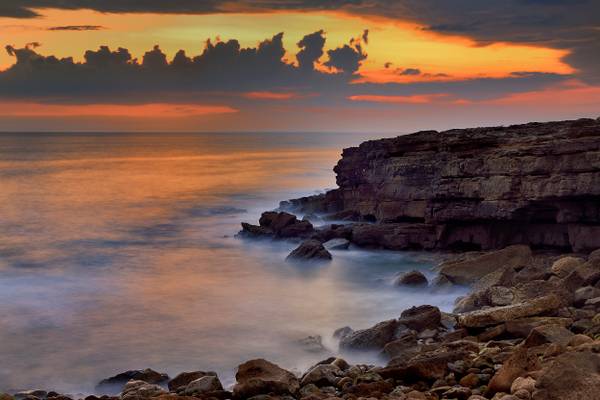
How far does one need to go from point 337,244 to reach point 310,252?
2.44 metres

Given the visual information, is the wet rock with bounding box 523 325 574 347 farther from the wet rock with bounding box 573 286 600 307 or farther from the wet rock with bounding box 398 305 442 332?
the wet rock with bounding box 398 305 442 332

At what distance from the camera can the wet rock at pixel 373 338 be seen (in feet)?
58.7

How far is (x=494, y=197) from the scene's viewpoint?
29406 mm

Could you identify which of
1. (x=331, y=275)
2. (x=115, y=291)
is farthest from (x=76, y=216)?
(x=331, y=275)

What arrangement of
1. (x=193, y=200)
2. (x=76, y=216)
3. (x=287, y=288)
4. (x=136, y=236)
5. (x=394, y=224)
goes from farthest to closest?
(x=193, y=200)
(x=76, y=216)
(x=136, y=236)
(x=394, y=224)
(x=287, y=288)

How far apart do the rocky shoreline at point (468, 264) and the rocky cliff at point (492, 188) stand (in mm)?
51

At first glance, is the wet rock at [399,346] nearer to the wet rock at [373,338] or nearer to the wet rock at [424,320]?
the wet rock at [373,338]

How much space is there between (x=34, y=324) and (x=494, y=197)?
62.3ft

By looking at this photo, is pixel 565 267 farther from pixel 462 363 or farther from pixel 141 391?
pixel 141 391

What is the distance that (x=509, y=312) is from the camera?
15.9 metres

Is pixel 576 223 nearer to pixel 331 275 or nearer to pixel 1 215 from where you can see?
pixel 331 275

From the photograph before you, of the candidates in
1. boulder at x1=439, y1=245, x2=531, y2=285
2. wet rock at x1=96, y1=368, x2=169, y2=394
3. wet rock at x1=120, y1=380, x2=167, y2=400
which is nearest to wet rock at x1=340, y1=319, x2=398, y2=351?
wet rock at x1=96, y1=368, x2=169, y2=394

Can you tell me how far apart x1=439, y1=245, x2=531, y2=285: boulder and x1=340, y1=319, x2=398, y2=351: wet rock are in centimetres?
724

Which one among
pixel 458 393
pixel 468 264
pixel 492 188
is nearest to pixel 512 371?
pixel 458 393
